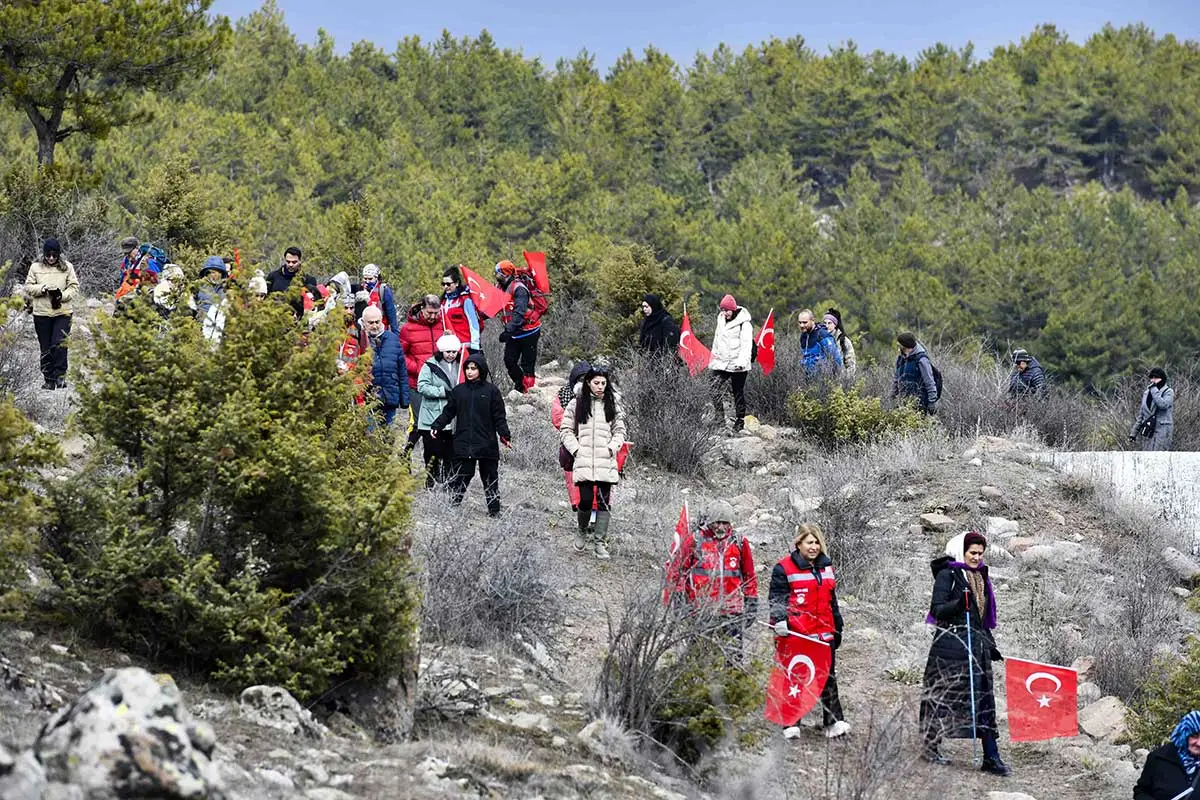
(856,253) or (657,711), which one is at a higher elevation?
(856,253)

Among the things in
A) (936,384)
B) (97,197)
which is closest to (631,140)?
(97,197)

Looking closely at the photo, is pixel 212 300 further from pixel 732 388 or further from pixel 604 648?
pixel 732 388

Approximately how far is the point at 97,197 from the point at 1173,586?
15.1 metres

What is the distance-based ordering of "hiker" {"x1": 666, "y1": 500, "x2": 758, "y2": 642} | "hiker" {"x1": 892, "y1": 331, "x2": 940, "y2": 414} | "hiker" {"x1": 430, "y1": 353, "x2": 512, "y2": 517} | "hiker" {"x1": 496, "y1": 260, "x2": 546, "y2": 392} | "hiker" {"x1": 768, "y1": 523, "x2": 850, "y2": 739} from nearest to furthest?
"hiker" {"x1": 666, "y1": 500, "x2": 758, "y2": 642} < "hiker" {"x1": 768, "y1": 523, "x2": 850, "y2": 739} < "hiker" {"x1": 430, "y1": 353, "x2": 512, "y2": 517} < "hiker" {"x1": 496, "y1": 260, "x2": 546, "y2": 392} < "hiker" {"x1": 892, "y1": 331, "x2": 940, "y2": 414}

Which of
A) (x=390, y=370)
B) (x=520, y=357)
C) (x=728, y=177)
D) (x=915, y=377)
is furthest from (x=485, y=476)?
(x=728, y=177)

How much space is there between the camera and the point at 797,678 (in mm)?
8258

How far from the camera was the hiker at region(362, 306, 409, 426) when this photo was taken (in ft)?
36.6

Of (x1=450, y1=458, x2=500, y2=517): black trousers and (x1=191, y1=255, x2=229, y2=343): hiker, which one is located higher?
(x1=191, y1=255, x2=229, y2=343): hiker

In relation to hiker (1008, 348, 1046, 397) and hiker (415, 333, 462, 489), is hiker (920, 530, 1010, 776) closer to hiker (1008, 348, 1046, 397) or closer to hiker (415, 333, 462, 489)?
hiker (415, 333, 462, 489)

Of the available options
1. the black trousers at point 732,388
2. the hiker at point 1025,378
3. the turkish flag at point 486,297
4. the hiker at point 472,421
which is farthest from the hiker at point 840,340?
the hiker at point 472,421

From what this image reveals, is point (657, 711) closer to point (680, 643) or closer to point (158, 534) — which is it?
point (680, 643)

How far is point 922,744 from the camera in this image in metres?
7.09

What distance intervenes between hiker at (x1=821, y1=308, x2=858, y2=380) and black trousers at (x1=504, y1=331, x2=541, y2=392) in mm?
3501

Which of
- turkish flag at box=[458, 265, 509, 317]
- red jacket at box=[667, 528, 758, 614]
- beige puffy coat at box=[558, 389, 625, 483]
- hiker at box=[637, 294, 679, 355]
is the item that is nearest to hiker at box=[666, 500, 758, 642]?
red jacket at box=[667, 528, 758, 614]
